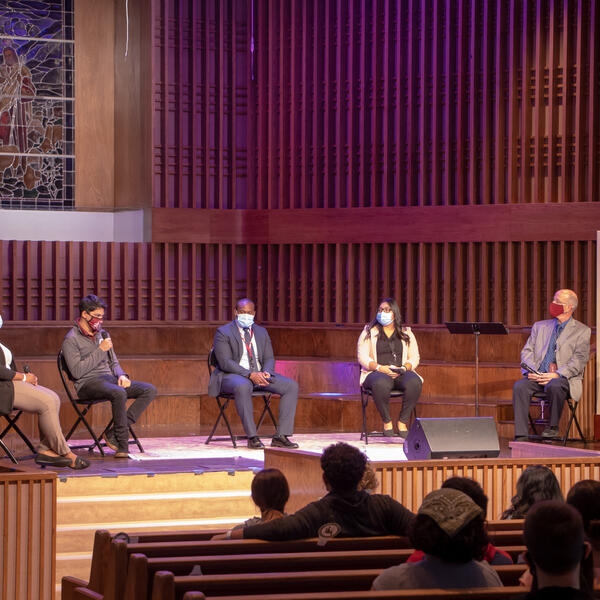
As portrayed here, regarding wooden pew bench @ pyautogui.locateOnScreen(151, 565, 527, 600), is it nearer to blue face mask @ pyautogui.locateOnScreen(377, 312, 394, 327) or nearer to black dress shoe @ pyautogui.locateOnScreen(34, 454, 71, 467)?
black dress shoe @ pyautogui.locateOnScreen(34, 454, 71, 467)

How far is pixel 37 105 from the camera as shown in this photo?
34.6 feet

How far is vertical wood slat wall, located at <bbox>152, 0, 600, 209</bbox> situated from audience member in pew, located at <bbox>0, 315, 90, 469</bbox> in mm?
3707

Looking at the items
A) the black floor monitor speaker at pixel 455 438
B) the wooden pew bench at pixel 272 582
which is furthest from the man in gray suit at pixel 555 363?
the wooden pew bench at pixel 272 582

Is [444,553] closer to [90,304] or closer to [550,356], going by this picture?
[90,304]

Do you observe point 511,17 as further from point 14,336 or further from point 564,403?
point 14,336

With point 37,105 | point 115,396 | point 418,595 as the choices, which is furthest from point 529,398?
point 37,105

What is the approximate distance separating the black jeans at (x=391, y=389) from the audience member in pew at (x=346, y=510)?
4.31 metres

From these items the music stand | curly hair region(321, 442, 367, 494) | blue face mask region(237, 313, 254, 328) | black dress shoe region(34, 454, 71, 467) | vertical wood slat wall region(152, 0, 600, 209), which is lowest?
black dress shoe region(34, 454, 71, 467)

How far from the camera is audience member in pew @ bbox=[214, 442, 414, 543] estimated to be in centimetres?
367

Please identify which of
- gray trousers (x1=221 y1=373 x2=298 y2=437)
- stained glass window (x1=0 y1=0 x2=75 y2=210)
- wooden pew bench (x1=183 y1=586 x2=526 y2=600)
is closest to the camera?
wooden pew bench (x1=183 y1=586 x2=526 y2=600)

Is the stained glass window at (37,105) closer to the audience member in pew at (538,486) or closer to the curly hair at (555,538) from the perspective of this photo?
the audience member in pew at (538,486)

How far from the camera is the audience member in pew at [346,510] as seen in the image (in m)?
3.67

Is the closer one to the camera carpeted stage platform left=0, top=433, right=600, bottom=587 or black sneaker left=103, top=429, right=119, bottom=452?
carpeted stage platform left=0, top=433, right=600, bottom=587

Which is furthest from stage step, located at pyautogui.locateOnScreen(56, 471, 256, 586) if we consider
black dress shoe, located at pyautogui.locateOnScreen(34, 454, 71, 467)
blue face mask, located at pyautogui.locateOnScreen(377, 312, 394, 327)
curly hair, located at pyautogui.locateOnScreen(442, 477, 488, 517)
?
curly hair, located at pyautogui.locateOnScreen(442, 477, 488, 517)
